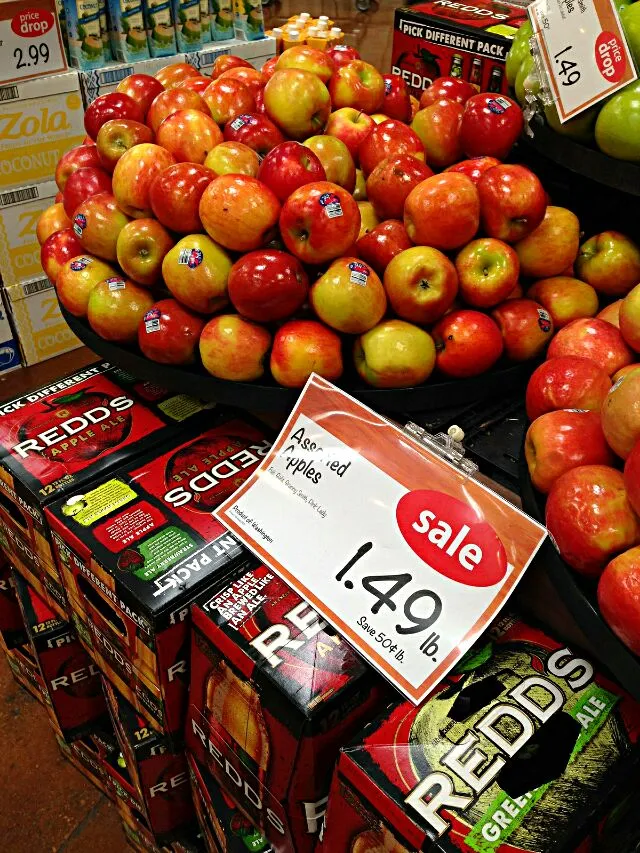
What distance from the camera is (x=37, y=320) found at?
129 inches

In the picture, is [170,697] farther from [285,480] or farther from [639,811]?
[639,811]

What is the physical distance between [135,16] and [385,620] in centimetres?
310

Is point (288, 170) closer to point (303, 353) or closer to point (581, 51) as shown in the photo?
point (303, 353)

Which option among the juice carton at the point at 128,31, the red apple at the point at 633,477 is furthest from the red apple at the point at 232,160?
the juice carton at the point at 128,31

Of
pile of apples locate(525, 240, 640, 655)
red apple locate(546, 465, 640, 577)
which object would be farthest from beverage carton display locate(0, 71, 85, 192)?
red apple locate(546, 465, 640, 577)

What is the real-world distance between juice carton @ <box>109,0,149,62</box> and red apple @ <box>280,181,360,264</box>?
2395mm

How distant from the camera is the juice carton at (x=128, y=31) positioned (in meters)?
3.08

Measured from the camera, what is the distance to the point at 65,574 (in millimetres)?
1345

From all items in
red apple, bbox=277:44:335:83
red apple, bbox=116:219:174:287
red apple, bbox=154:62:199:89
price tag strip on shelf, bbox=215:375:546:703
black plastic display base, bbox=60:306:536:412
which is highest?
red apple, bbox=277:44:335:83

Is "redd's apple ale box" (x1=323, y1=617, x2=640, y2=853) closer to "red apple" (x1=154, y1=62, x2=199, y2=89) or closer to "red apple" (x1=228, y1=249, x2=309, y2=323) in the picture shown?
"red apple" (x1=228, y1=249, x2=309, y2=323)

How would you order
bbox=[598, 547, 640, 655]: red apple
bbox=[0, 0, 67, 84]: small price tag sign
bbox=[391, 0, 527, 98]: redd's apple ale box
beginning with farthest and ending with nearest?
bbox=[0, 0, 67, 84]: small price tag sign, bbox=[391, 0, 527, 98]: redd's apple ale box, bbox=[598, 547, 640, 655]: red apple

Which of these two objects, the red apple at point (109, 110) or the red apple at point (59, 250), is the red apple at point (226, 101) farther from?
the red apple at point (59, 250)

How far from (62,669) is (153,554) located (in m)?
0.67

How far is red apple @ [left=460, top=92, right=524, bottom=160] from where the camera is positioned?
1.43 m
